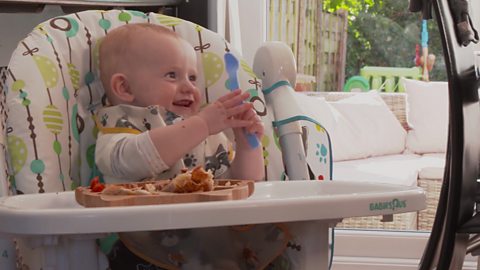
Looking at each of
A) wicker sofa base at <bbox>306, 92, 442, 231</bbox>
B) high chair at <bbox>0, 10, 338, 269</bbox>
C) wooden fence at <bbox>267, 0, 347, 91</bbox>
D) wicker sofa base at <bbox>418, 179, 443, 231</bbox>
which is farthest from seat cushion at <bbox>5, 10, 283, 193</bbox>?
wicker sofa base at <bbox>418, 179, 443, 231</bbox>

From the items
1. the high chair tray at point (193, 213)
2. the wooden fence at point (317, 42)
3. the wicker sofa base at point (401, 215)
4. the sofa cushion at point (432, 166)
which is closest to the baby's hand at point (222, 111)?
the high chair tray at point (193, 213)

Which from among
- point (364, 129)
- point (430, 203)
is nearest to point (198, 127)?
point (430, 203)

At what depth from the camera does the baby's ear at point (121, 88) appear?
147cm

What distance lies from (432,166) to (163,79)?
2059 mm

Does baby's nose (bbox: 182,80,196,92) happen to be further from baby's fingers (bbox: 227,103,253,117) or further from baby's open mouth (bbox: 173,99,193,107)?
baby's fingers (bbox: 227,103,253,117)

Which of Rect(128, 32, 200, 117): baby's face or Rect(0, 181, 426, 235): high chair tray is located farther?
Rect(128, 32, 200, 117): baby's face

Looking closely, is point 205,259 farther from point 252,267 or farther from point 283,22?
point 283,22

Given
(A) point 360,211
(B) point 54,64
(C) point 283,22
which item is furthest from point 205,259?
(C) point 283,22

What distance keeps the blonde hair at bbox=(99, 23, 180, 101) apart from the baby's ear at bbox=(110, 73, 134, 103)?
0.04ft

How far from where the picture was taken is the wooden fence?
10.8 feet

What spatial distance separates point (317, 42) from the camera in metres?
3.38

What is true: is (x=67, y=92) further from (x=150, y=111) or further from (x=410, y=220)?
(x=410, y=220)

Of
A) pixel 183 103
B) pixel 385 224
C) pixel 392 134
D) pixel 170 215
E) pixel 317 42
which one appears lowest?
pixel 385 224

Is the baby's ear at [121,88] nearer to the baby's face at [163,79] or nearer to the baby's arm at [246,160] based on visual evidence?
the baby's face at [163,79]
